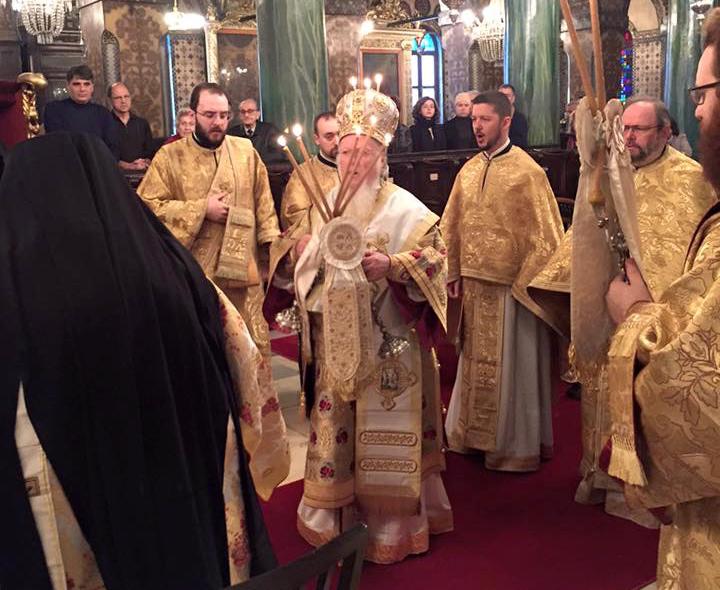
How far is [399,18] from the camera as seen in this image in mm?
18219

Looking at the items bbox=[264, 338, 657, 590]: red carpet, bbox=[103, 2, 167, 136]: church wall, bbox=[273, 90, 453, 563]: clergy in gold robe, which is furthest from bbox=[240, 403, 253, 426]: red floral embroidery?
bbox=[103, 2, 167, 136]: church wall

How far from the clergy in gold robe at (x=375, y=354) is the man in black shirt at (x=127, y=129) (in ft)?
17.1

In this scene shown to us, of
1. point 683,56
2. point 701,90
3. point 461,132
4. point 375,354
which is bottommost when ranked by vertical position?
point 375,354

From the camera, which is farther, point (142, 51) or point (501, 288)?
point (142, 51)

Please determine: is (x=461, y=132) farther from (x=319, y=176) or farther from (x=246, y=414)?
(x=246, y=414)

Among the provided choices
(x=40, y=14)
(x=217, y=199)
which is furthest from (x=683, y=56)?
(x=217, y=199)

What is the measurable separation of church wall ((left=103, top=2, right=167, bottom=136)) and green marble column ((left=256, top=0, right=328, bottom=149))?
27.8 feet

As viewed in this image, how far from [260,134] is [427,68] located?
1242 cm

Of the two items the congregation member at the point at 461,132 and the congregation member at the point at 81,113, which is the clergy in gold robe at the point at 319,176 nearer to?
the congregation member at the point at 81,113

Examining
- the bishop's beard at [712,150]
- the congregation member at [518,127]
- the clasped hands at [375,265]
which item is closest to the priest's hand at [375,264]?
the clasped hands at [375,265]

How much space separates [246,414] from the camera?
189 cm

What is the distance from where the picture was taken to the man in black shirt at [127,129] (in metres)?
8.00

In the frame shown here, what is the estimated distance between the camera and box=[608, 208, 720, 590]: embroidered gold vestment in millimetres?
1440

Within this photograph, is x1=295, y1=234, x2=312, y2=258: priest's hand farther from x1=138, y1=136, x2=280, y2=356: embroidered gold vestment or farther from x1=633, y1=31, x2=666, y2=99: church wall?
x1=633, y1=31, x2=666, y2=99: church wall
